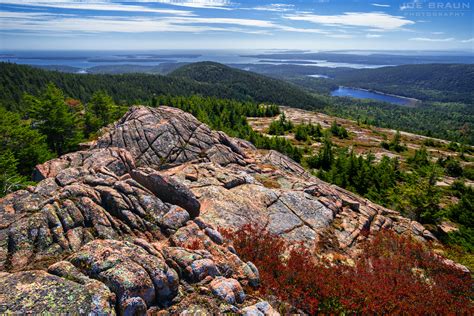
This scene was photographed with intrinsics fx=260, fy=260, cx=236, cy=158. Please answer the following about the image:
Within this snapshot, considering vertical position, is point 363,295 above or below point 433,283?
above

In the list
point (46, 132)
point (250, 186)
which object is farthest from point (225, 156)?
point (46, 132)

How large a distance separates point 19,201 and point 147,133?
21.2m

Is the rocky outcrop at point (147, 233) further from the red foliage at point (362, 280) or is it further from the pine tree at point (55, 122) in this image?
the pine tree at point (55, 122)

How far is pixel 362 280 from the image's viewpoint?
52.1 feet

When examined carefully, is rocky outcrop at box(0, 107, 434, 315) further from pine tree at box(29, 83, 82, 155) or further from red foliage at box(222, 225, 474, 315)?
pine tree at box(29, 83, 82, 155)

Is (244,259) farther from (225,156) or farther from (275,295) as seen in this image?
(225,156)

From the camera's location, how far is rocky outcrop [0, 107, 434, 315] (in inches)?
370

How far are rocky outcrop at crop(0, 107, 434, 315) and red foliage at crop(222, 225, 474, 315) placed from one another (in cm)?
171

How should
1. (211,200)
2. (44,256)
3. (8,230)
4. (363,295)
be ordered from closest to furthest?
(44,256), (8,230), (363,295), (211,200)

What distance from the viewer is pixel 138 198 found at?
16125 millimetres

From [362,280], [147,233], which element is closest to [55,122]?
[147,233]

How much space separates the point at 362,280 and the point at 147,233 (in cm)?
1314

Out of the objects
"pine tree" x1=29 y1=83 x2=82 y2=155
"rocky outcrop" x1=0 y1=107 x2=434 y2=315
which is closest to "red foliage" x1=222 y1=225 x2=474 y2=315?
"rocky outcrop" x1=0 y1=107 x2=434 y2=315

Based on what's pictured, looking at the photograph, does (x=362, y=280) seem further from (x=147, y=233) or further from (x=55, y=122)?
(x=55, y=122)
